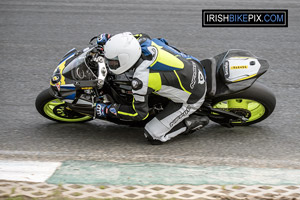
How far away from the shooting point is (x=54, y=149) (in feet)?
18.3

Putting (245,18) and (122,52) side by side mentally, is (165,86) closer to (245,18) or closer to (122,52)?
(122,52)

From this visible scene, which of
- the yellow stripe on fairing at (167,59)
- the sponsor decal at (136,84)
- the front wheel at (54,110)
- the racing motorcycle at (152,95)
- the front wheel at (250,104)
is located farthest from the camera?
the front wheel at (54,110)

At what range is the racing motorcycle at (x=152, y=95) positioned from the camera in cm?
537

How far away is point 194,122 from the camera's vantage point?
5.68 meters

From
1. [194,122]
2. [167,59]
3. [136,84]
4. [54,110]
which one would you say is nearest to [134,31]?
[54,110]

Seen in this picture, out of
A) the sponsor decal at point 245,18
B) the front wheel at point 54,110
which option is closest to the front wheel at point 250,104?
the front wheel at point 54,110

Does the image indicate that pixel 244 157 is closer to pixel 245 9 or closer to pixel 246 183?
pixel 246 183

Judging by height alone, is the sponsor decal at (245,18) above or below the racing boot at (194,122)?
above

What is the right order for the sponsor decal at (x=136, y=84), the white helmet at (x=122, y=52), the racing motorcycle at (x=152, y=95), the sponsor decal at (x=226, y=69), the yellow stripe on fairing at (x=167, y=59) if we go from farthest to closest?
the sponsor decal at (x=226, y=69), the racing motorcycle at (x=152, y=95), the yellow stripe on fairing at (x=167, y=59), the sponsor decal at (x=136, y=84), the white helmet at (x=122, y=52)

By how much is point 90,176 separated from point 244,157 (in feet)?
5.78

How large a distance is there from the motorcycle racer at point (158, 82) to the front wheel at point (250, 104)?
0.30m

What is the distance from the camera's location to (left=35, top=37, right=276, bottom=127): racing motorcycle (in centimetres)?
537

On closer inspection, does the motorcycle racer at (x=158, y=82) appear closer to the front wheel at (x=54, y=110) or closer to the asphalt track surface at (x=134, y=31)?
the asphalt track surface at (x=134, y=31)

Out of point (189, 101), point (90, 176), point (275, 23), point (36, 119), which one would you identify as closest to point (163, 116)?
point (189, 101)
